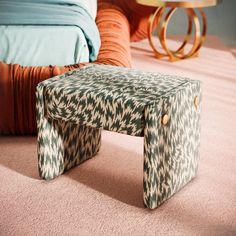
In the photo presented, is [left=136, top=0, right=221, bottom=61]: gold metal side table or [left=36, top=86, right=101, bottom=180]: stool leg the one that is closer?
[left=36, top=86, right=101, bottom=180]: stool leg

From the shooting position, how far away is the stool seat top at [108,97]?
4.93 feet

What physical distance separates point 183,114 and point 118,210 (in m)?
0.38

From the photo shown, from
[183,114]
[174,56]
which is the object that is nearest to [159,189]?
[183,114]

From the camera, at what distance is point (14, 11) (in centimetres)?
212

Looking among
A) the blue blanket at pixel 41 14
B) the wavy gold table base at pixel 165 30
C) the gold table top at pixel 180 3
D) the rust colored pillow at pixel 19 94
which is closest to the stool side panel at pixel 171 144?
the rust colored pillow at pixel 19 94

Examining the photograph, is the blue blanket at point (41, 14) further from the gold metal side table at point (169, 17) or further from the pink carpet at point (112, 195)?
the gold metal side table at point (169, 17)

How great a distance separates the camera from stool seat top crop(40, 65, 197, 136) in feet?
4.93

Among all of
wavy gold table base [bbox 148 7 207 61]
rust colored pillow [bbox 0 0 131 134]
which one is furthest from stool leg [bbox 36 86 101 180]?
wavy gold table base [bbox 148 7 207 61]

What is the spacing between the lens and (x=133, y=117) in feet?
4.90

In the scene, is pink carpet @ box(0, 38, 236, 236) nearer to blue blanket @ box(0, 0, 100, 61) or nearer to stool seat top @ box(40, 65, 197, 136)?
stool seat top @ box(40, 65, 197, 136)

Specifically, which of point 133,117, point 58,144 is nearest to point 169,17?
point 58,144

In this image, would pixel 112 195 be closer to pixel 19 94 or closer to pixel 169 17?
pixel 19 94

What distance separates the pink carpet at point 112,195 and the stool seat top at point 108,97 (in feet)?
0.87

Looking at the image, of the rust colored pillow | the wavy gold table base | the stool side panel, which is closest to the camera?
the stool side panel
